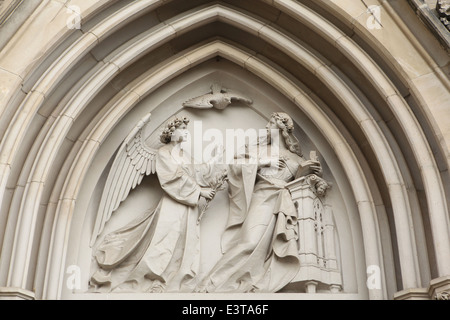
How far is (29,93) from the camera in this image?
7.20 m

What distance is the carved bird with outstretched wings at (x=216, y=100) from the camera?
8.53 m

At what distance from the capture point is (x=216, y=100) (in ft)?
28.0

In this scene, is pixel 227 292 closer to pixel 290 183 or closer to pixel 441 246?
pixel 290 183

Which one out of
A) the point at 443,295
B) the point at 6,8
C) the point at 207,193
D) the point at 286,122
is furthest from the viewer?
the point at 286,122

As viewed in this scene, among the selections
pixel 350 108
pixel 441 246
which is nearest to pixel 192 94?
pixel 350 108

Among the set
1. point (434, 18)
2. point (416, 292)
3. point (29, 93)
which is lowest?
point (416, 292)

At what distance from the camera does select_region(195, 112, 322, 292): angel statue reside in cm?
756

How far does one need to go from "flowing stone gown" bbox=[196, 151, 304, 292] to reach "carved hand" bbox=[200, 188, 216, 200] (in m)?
0.22

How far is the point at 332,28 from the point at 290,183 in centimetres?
165

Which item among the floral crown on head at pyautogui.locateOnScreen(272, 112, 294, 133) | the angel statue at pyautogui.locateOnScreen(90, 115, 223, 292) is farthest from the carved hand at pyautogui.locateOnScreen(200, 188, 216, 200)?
the floral crown on head at pyautogui.locateOnScreen(272, 112, 294, 133)

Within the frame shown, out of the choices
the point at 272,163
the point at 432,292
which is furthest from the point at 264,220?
the point at 432,292

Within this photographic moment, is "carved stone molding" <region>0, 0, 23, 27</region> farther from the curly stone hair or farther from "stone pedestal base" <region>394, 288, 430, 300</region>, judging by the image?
"stone pedestal base" <region>394, 288, 430, 300</region>

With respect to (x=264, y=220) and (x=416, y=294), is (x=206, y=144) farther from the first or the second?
(x=416, y=294)

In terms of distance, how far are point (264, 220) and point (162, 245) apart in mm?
1071
